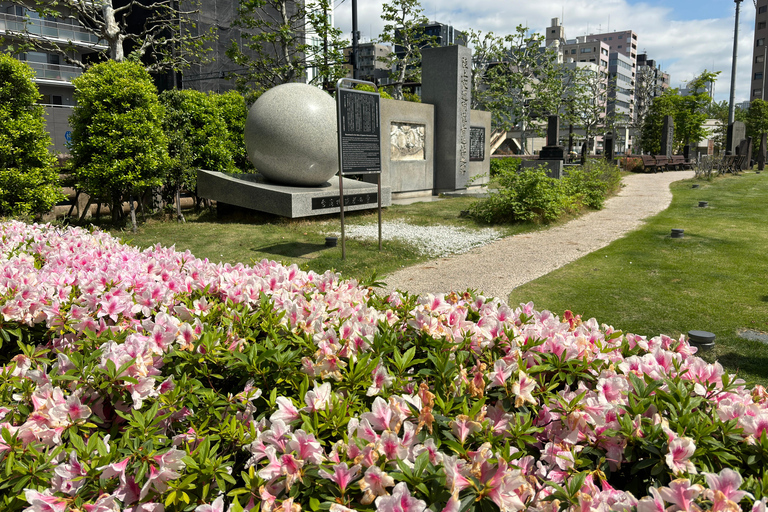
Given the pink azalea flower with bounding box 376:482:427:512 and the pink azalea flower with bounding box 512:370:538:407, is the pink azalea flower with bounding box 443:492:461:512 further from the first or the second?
the pink azalea flower with bounding box 512:370:538:407

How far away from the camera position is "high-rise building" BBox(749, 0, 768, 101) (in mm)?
77688

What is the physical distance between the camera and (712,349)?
4.50 meters

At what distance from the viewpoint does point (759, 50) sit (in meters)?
79.4

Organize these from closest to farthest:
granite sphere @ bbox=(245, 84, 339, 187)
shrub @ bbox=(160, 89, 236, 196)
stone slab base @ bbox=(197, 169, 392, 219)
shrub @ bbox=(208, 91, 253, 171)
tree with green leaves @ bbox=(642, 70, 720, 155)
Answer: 1. stone slab base @ bbox=(197, 169, 392, 219)
2. granite sphere @ bbox=(245, 84, 339, 187)
3. shrub @ bbox=(160, 89, 236, 196)
4. shrub @ bbox=(208, 91, 253, 171)
5. tree with green leaves @ bbox=(642, 70, 720, 155)

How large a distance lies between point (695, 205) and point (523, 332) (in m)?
15.2

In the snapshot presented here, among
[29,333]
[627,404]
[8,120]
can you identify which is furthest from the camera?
[8,120]

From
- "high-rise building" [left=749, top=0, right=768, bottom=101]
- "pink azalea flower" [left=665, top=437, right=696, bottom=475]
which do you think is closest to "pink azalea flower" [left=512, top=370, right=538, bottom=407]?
"pink azalea flower" [left=665, top=437, right=696, bottom=475]

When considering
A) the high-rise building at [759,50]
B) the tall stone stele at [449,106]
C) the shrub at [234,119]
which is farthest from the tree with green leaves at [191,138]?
the high-rise building at [759,50]

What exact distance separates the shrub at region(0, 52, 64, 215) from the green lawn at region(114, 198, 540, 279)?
1471 millimetres

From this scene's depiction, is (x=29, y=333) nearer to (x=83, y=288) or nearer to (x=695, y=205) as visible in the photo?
(x=83, y=288)

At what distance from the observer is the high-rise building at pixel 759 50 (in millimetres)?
77688

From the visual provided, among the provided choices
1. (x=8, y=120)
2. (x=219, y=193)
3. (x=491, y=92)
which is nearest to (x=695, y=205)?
(x=219, y=193)

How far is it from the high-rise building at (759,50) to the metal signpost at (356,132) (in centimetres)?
8900

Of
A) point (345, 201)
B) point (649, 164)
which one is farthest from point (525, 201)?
point (649, 164)
